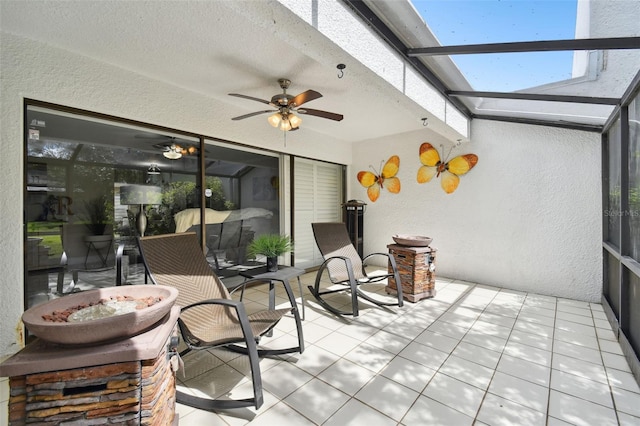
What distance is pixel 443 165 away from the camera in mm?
4988

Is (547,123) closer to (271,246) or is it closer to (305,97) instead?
(305,97)

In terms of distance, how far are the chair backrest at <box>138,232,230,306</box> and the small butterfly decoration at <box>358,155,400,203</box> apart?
13.8 ft

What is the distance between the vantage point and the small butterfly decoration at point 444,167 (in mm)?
4719

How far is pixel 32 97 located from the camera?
2.45 metres

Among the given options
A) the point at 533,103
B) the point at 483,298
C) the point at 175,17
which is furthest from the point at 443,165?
the point at 175,17

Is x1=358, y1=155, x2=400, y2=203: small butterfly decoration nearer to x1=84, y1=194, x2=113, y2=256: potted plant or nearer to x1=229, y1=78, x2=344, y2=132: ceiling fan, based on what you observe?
x1=229, y1=78, x2=344, y2=132: ceiling fan

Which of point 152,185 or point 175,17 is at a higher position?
point 175,17

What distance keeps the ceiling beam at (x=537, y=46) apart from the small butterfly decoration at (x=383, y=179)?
3.22m

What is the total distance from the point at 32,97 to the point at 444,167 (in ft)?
18.3

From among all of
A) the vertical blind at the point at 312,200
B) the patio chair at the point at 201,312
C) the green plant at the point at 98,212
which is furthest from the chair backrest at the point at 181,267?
the vertical blind at the point at 312,200

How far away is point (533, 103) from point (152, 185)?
16.5ft

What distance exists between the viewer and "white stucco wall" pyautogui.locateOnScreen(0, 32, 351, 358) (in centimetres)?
232

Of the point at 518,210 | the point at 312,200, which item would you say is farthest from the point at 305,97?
the point at 518,210

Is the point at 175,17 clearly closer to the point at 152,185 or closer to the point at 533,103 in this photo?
the point at 152,185
